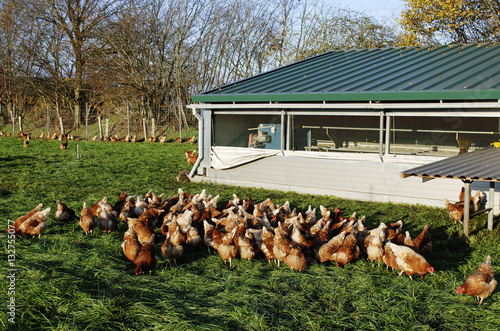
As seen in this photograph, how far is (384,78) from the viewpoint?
10.4 meters

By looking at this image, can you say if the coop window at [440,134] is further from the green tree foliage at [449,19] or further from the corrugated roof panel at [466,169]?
the green tree foliage at [449,19]

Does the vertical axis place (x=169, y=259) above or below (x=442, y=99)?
below

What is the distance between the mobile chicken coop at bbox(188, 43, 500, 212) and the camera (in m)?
9.02

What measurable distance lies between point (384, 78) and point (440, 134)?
6.58ft

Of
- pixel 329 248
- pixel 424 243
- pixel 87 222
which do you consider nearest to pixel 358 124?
pixel 424 243

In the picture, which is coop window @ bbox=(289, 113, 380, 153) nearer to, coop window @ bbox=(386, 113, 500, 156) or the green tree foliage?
coop window @ bbox=(386, 113, 500, 156)

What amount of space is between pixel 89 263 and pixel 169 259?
98 cm

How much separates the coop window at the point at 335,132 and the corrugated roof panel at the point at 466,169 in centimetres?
281

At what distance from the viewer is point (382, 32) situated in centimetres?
2722

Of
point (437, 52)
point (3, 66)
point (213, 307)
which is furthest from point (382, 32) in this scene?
point (3, 66)

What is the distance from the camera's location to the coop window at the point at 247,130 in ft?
36.8

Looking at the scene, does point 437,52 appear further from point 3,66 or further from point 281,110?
point 3,66

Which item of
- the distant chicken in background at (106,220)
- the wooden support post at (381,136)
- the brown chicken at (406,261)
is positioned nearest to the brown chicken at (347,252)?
the brown chicken at (406,261)

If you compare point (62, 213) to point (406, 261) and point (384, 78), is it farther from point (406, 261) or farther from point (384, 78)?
point (384, 78)
